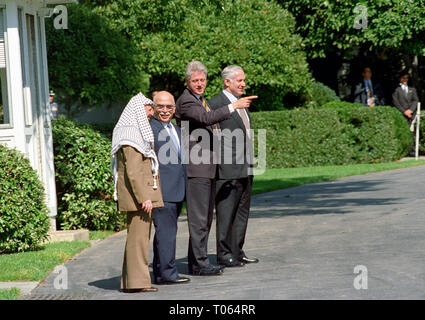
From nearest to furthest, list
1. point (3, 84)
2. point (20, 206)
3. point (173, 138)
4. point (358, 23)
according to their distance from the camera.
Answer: point (173, 138) < point (20, 206) < point (3, 84) < point (358, 23)

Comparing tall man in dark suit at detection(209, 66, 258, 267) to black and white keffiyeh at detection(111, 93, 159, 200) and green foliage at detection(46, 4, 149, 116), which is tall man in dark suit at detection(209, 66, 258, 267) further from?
green foliage at detection(46, 4, 149, 116)

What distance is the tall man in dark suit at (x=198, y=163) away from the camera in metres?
8.00

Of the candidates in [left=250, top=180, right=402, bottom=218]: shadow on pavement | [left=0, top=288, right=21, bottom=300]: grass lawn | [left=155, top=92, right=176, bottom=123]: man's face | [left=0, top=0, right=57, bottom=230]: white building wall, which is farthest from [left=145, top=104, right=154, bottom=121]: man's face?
[left=250, top=180, right=402, bottom=218]: shadow on pavement

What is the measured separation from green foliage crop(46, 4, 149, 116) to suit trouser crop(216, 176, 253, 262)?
10.4 m

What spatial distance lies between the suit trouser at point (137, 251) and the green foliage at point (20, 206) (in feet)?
8.09

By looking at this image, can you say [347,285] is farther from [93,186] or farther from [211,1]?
[211,1]

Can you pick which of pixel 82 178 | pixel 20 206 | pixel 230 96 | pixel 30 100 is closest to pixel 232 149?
pixel 230 96

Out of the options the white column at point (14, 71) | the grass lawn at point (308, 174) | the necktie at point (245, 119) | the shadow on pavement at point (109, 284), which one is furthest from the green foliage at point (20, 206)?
the grass lawn at point (308, 174)

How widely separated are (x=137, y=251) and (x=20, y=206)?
2608 millimetres

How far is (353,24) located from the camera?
23375 millimetres

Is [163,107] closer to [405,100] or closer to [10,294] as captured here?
[10,294]

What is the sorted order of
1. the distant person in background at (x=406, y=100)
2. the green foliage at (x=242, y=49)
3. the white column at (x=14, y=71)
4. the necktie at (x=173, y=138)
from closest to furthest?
1. the necktie at (x=173, y=138)
2. the white column at (x=14, y=71)
3. the green foliage at (x=242, y=49)
4. the distant person in background at (x=406, y=100)

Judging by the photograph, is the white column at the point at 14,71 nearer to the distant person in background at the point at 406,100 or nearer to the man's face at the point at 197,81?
the man's face at the point at 197,81

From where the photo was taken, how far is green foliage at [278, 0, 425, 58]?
893 inches
